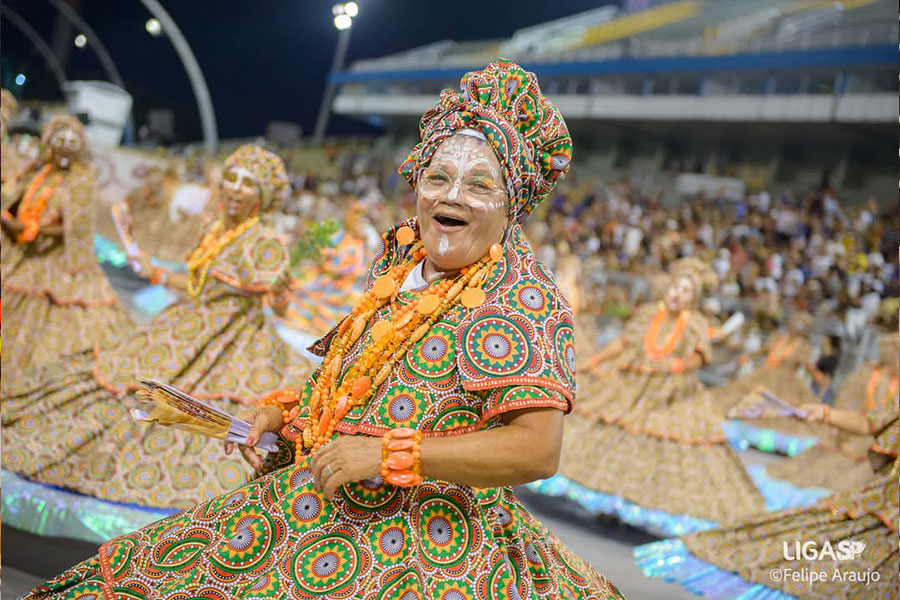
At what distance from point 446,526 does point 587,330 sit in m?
9.25

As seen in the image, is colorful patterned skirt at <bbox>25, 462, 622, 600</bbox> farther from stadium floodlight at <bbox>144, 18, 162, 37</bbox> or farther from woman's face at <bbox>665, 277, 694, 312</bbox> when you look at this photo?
stadium floodlight at <bbox>144, 18, 162, 37</bbox>

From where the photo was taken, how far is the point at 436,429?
7.23 ft

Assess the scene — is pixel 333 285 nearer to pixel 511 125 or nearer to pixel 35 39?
pixel 35 39

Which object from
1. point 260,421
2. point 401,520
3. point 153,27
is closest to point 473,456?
point 401,520

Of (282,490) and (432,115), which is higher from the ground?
(432,115)

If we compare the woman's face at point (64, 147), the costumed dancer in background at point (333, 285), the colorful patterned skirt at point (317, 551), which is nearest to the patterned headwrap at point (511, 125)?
the colorful patterned skirt at point (317, 551)

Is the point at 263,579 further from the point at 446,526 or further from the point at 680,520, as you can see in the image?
the point at 680,520

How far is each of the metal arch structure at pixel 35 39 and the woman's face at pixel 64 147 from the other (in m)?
0.62

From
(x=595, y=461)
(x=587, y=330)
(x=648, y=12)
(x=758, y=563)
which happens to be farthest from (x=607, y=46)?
(x=758, y=563)

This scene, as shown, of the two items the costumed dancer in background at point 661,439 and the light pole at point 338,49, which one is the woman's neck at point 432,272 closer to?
the costumed dancer in background at point 661,439

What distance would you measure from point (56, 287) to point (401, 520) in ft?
15.7

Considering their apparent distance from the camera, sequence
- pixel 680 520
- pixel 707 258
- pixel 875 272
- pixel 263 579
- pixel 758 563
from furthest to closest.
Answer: pixel 707 258, pixel 875 272, pixel 680 520, pixel 758 563, pixel 263 579

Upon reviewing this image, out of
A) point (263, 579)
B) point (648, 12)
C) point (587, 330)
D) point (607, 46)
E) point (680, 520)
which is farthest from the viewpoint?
point (648, 12)

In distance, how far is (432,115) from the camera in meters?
2.49
